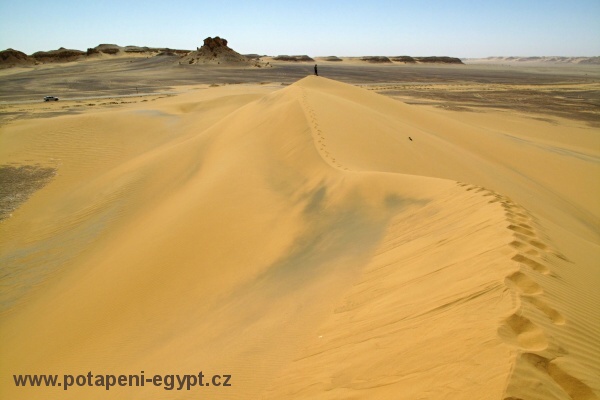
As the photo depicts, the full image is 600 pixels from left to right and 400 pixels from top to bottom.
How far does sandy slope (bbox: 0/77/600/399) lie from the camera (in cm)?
245

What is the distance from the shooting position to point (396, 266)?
4.00 m

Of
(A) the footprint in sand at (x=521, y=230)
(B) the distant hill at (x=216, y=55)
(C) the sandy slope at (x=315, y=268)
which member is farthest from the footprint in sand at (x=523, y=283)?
(B) the distant hill at (x=216, y=55)

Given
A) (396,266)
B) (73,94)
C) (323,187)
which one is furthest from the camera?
(73,94)

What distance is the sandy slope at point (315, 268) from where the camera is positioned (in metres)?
2.45

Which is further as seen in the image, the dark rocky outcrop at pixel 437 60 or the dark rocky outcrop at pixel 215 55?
the dark rocky outcrop at pixel 437 60

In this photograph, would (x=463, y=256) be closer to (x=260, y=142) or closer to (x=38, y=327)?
(x=38, y=327)

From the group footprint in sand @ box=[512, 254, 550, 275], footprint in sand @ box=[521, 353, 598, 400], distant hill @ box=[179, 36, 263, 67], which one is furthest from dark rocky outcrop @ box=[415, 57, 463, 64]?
footprint in sand @ box=[521, 353, 598, 400]

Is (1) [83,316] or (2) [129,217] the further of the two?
(2) [129,217]

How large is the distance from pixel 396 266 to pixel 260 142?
6.83m

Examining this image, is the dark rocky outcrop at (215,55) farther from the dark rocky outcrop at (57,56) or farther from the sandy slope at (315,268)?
the sandy slope at (315,268)

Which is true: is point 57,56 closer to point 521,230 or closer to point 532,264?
point 521,230

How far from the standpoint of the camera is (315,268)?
4.86 metres

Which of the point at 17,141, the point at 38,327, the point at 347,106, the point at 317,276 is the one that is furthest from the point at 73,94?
the point at 317,276

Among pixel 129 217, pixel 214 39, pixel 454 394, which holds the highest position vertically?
pixel 214 39
